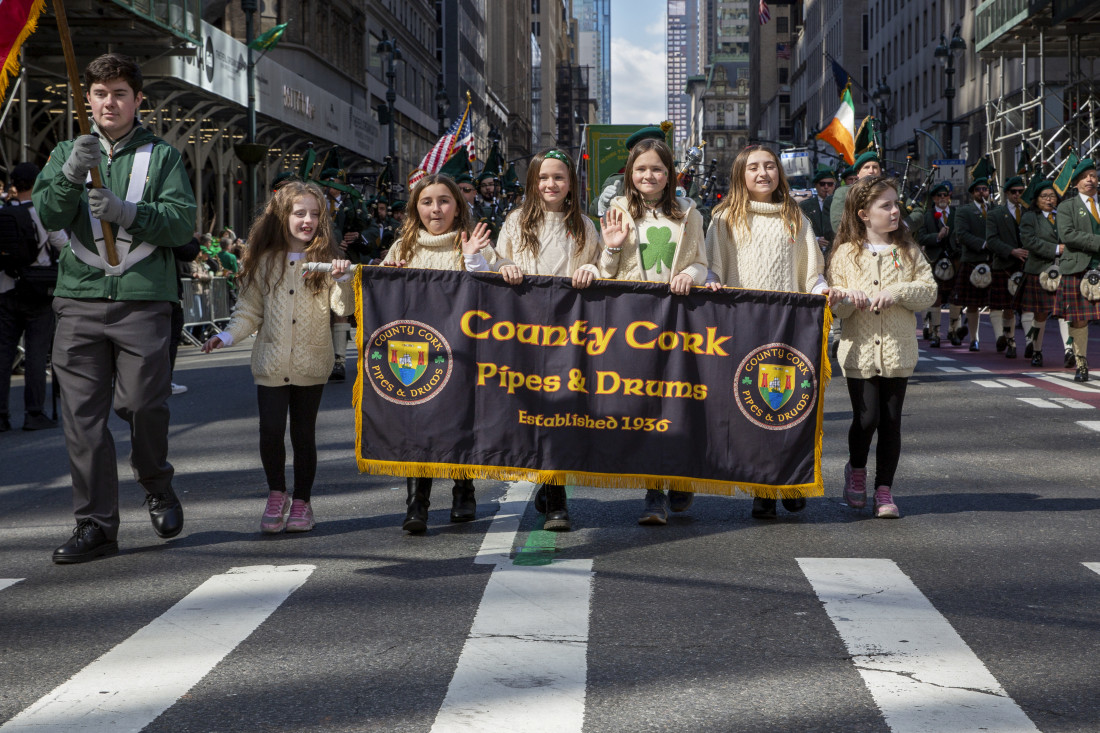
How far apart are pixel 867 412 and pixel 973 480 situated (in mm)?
1534

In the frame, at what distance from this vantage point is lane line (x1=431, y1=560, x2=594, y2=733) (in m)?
4.11

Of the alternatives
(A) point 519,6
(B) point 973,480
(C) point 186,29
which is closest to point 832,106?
(A) point 519,6

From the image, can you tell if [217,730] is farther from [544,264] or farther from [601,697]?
[544,264]

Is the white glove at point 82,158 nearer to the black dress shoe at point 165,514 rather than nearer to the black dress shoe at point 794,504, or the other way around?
the black dress shoe at point 165,514

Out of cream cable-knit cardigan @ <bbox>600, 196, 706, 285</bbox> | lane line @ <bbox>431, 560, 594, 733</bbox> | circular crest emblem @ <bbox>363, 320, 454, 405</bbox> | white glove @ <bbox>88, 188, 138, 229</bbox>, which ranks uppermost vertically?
white glove @ <bbox>88, 188, 138, 229</bbox>

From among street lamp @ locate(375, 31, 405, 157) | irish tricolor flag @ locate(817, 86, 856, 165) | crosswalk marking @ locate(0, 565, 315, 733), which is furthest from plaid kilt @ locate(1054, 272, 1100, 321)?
street lamp @ locate(375, 31, 405, 157)

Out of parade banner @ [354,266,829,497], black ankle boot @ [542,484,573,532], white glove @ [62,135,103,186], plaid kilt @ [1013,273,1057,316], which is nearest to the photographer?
white glove @ [62,135,103,186]

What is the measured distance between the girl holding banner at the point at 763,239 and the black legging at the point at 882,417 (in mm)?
499

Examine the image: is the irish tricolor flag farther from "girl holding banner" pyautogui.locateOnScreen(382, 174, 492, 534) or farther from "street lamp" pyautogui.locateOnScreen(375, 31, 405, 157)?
"street lamp" pyautogui.locateOnScreen(375, 31, 405, 157)

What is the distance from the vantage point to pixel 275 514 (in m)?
7.19

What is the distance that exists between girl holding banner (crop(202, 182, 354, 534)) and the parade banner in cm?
27

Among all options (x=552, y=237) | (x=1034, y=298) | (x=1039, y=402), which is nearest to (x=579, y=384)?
(x=552, y=237)

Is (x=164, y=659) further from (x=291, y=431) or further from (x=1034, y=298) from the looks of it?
(x=1034, y=298)

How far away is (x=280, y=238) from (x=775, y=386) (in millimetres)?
2511
